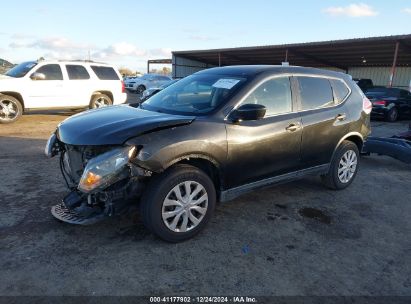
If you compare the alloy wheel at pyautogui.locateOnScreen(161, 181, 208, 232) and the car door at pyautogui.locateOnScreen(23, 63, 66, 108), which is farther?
the car door at pyautogui.locateOnScreen(23, 63, 66, 108)

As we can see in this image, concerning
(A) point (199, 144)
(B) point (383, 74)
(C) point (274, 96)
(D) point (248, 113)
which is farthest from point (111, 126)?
(B) point (383, 74)

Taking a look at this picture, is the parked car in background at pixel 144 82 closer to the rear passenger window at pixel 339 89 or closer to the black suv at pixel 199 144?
the rear passenger window at pixel 339 89

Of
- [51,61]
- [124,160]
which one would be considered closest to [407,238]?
[124,160]

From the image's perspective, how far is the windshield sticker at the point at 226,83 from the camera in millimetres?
3930

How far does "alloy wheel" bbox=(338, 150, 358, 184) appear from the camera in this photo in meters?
5.07

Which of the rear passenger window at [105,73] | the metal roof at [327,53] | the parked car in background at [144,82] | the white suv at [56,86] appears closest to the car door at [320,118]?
the white suv at [56,86]

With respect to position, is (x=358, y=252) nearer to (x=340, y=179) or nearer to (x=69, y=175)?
(x=340, y=179)

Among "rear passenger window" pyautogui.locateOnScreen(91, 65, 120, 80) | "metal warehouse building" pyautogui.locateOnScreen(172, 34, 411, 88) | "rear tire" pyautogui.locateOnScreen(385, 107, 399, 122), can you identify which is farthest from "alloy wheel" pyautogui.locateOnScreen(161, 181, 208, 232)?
"metal warehouse building" pyautogui.locateOnScreen(172, 34, 411, 88)

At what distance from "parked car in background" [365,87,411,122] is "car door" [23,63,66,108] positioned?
12.1 metres

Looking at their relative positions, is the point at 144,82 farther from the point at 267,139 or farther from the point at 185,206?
the point at 185,206

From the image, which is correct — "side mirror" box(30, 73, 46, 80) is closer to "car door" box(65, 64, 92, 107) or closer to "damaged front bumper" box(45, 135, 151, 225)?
"car door" box(65, 64, 92, 107)

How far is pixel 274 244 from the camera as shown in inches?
138

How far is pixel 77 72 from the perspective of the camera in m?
11.2

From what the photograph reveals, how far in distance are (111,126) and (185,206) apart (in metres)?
1.03
